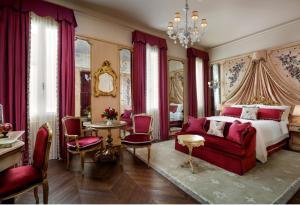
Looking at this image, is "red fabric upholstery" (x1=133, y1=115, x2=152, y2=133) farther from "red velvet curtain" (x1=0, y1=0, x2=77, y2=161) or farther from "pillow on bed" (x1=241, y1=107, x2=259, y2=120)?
"pillow on bed" (x1=241, y1=107, x2=259, y2=120)

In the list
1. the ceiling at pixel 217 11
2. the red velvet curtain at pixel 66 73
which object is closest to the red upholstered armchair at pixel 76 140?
the red velvet curtain at pixel 66 73

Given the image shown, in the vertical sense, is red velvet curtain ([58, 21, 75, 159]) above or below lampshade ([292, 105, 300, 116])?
above

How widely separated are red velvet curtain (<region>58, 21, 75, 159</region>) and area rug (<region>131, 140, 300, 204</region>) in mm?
1744

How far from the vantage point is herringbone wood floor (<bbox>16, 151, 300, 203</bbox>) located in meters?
1.98

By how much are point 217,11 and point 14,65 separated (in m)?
4.07

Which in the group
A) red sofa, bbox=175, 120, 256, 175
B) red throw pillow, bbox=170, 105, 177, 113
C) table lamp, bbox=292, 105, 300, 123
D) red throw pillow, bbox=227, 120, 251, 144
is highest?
red throw pillow, bbox=170, 105, 177, 113

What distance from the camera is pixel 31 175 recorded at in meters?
1.61

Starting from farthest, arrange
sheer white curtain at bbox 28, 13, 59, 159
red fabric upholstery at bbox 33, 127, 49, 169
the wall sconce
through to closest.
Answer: the wall sconce < sheer white curtain at bbox 28, 13, 59, 159 < red fabric upholstery at bbox 33, 127, 49, 169

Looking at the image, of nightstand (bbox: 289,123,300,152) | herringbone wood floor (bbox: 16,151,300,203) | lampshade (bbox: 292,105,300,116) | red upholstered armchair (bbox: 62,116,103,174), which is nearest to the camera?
herringbone wood floor (bbox: 16,151,300,203)

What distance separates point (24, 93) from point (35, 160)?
1666 mm

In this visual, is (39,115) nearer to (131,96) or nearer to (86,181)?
(86,181)

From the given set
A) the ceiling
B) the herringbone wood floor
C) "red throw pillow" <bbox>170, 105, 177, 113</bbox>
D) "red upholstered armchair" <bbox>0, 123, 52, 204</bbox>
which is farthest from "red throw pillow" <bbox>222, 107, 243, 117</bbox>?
"red upholstered armchair" <bbox>0, 123, 52, 204</bbox>

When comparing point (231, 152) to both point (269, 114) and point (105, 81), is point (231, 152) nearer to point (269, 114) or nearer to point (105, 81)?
point (269, 114)

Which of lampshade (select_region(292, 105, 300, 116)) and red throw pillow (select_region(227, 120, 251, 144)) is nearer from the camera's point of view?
red throw pillow (select_region(227, 120, 251, 144))
